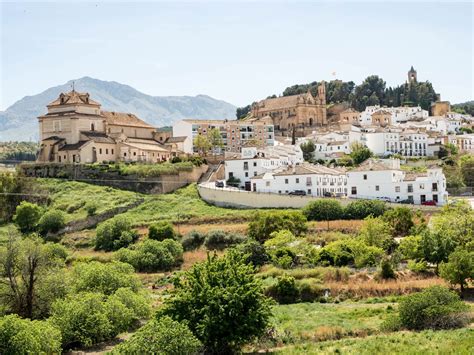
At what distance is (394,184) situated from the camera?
2245 inches

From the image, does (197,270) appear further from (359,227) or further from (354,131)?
(354,131)

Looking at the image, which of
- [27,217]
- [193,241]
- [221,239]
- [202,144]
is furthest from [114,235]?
[202,144]

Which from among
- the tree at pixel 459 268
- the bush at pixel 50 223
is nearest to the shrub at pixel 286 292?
the tree at pixel 459 268

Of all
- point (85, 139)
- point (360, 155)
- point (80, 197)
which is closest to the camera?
point (80, 197)

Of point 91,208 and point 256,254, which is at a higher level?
point 91,208

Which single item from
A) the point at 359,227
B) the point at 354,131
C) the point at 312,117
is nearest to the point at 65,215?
the point at 359,227

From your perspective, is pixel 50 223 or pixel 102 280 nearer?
pixel 102 280

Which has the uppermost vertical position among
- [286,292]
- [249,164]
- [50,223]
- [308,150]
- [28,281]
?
[308,150]

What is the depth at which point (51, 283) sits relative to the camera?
32.7m

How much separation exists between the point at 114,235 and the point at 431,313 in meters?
30.2

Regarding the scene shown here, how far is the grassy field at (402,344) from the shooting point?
2480 centimetres

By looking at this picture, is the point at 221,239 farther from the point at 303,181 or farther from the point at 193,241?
the point at 303,181

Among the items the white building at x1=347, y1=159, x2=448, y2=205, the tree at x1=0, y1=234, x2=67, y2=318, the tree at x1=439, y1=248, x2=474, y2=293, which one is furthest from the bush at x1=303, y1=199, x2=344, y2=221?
the tree at x1=0, y1=234, x2=67, y2=318

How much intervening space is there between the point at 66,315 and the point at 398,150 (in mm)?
64147
